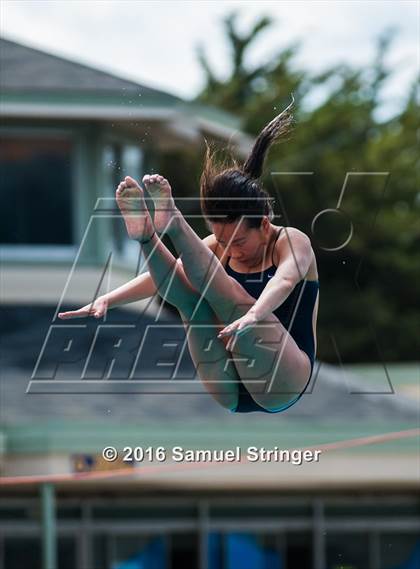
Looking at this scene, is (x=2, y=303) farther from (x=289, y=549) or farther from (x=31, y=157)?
(x=289, y=549)

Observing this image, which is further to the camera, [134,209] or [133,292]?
[133,292]

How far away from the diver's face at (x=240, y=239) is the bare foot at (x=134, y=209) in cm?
42

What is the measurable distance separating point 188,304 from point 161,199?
652mm

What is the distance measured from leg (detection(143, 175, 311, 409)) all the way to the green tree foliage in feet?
78.8

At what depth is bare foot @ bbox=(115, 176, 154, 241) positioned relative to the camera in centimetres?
639

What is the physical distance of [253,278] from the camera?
7305 mm

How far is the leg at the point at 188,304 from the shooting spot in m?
6.54

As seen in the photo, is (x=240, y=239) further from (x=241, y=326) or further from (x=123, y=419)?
(x=123, y=419)

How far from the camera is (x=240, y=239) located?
7.13m

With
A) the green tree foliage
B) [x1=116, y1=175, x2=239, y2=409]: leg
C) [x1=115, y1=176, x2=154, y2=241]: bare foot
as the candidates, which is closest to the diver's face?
[x1=116, y1=175, x2=239, y2=409]: leg

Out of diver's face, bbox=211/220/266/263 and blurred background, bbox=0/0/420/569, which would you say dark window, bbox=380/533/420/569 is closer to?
blurred background, bbox=0/0/420/569

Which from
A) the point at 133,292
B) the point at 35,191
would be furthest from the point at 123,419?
the point at 133,292

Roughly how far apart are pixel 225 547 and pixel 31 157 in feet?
16.0

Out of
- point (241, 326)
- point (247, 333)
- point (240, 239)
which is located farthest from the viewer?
point (240, 239)
